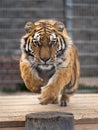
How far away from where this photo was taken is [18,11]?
7297 millimetres

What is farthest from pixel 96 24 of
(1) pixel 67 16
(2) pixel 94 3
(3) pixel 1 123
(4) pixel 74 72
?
(3) pixel 1 123

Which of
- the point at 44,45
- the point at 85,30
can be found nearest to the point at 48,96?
the point at 44,45

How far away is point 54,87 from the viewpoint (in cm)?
328

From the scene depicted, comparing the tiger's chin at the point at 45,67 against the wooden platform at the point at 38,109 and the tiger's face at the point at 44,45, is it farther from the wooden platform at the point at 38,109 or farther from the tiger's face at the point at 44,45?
the wooden platform at the point at 38,109

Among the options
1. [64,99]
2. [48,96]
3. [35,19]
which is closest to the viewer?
[48,96]

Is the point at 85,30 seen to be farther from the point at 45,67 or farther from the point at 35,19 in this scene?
the point at 45,67

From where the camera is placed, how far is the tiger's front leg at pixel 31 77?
3.31 m

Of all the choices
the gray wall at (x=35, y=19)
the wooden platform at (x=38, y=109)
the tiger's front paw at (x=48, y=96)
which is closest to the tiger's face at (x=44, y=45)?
the tiger's front paw at (x=48, y=96)

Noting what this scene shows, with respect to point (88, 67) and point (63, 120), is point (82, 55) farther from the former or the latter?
point (63, 120)

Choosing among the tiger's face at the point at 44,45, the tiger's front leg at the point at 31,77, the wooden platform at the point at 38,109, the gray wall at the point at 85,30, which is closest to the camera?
the wooden platform at the point at 38,109

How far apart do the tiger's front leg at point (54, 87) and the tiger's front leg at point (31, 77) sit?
0.20 feet

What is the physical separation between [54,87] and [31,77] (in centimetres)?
15

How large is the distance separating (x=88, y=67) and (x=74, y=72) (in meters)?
3.72

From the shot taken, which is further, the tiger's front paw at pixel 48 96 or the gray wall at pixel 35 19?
the gray wall at pixel 35 19
